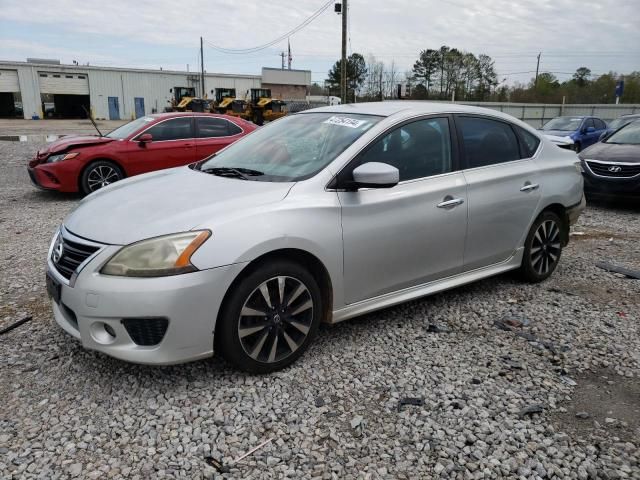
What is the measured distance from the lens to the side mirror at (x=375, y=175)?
3182 millimetres

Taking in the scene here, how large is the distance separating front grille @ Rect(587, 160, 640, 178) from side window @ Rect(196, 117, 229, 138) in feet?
22.1

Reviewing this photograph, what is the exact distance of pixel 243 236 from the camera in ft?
9.39

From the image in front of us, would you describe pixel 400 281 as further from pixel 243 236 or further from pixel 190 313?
pixel 190 313

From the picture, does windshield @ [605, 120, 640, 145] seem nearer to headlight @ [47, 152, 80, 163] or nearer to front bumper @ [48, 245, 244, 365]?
front bumper @ [48, 245, 244, 365]

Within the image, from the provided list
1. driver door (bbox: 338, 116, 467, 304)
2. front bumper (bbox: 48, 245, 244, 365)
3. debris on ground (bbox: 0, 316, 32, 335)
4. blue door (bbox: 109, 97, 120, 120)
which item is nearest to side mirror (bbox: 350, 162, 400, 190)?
driver door (bbox: 338, 116, 467, 304)

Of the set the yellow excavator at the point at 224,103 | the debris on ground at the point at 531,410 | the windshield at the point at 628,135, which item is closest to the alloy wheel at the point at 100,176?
the debris on ground at the point at 531,410

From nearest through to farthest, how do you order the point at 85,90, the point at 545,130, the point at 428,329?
the point at 428,329 < the point at 545,130 < the point at 85,90

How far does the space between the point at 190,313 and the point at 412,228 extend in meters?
1.67

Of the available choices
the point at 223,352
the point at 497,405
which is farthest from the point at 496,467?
the point at 223,352

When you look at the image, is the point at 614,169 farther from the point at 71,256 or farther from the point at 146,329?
the point at 71,256

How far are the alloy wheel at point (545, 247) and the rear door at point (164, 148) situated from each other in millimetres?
6478

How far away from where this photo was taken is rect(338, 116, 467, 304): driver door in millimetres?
3357

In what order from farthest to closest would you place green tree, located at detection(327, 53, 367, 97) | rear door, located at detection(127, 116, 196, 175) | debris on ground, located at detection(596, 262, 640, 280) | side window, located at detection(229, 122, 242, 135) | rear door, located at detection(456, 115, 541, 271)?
green tree, located at detection(327, 53, 367, 97)
side window, located at detection(229, 122, 242, 135)
rear door, located at detection(127, 116, 196, 175)
debris on ground, located at detection(596, 262, 640, 280)
rear door, located at detection(456, 115, 541, 271)

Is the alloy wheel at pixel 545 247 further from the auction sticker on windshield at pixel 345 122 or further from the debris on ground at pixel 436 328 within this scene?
the auction sticker on windshield at pixel 345 122
